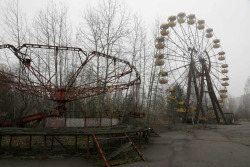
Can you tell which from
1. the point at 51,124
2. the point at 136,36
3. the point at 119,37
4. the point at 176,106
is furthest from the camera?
the point at 176,106

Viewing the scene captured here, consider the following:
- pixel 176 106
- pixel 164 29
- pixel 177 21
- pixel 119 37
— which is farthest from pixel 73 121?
pixel 176 106

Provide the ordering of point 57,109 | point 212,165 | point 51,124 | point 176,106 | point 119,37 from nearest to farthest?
1. point 212,165
2. point 51,124
3. point 57,109
4. point 119,37
5. point 176,106

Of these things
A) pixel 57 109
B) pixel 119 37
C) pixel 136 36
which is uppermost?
pixel 136 36

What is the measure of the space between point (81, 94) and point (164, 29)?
1716 cm

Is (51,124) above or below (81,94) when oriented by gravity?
below

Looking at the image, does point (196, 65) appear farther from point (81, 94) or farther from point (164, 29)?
point (81, 94)

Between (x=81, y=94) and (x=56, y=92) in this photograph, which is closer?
(x=56, y=92)

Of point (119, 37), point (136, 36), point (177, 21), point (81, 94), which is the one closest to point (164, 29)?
point (177, 21)

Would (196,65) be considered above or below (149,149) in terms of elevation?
above

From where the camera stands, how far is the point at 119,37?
1825cm

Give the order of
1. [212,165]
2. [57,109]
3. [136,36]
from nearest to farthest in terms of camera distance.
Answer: [212,165] < [57,109] < [136,36]

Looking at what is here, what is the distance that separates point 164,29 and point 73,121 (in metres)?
18.7

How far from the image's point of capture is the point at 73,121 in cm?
875

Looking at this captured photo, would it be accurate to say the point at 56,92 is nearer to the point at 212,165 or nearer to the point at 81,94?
the point at 81,94
